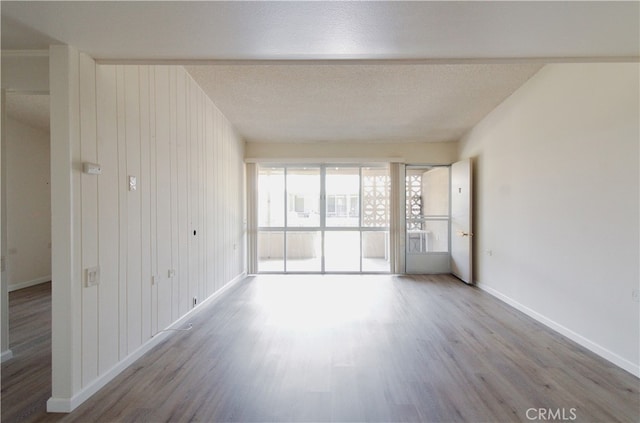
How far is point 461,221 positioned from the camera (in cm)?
502

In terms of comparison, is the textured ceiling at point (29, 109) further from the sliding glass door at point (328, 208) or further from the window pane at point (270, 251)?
the window pane at point (270, 251)

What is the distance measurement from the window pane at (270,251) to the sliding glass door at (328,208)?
0.10 meters

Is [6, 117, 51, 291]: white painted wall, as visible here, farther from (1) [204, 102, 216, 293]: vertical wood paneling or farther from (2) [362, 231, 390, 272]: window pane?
(2) [362, 231, 390, 272]: window pane

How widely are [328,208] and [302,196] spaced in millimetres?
616

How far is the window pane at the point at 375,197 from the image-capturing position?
572cm

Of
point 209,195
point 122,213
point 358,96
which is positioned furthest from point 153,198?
point 358,96

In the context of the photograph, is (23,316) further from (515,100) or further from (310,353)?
(515,100)

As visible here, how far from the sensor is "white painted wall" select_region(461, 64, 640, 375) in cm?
229

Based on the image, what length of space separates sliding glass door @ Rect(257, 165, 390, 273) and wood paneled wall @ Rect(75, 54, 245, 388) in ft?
5.83

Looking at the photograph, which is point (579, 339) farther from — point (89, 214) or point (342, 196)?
point (89, 214)

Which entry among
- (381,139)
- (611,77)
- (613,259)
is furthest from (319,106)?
(613,259)

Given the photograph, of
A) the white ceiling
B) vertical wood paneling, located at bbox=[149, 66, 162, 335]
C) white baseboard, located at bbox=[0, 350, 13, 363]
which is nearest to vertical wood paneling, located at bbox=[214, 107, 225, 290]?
vertical wood paneling, located at bbox=[149, 66, 162, 335]

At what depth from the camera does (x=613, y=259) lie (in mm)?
2393

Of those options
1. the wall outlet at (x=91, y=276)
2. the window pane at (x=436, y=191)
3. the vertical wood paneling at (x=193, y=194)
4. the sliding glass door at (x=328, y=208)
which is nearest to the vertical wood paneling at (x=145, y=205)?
the wall outlet at (x=91, y=276)
